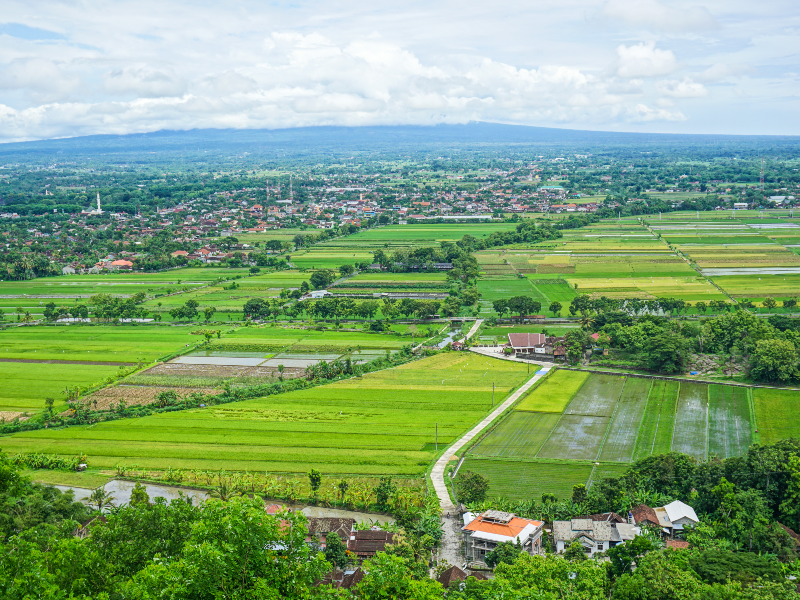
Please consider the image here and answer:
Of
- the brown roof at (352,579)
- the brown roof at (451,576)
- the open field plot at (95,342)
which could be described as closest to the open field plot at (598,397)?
the brown roof at (451,576)

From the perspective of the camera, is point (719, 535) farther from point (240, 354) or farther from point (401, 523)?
point (240, 354)

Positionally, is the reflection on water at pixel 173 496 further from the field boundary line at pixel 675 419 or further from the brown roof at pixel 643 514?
the field boundary line at pixel 675 419

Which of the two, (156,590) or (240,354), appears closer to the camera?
(156,590)

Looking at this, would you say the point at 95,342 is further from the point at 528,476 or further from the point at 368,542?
the point at 528,476

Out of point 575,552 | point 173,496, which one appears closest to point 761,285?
point 575,552

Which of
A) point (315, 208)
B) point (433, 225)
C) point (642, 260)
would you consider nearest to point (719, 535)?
point (642, 260)

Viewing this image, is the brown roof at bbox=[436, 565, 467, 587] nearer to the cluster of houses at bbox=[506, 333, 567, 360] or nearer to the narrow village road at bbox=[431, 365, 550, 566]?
the narrow village road at bbox=[431, 365, 550, 566]

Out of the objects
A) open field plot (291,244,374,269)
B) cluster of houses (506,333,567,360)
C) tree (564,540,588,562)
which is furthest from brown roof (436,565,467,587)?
open field plot (291,244,374,269)
